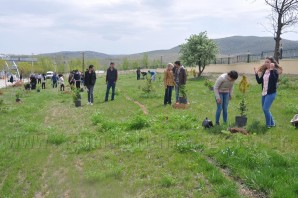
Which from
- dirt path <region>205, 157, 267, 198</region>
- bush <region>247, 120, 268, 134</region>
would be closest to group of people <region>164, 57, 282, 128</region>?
bush <region>247, 120, 268, 134</region>

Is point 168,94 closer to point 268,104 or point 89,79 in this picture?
point 89,79

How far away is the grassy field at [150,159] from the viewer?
5621 millimetres

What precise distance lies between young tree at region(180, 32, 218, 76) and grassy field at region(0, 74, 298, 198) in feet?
83.1

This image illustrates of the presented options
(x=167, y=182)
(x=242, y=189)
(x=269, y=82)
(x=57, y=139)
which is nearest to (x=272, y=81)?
(x=269, y=82)

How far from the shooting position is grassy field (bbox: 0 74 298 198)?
562 cm

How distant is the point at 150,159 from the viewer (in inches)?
280

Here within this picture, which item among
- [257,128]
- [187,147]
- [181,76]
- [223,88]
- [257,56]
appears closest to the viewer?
[187,147]

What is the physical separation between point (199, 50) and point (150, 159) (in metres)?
30.0

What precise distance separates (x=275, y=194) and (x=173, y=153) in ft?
8.53

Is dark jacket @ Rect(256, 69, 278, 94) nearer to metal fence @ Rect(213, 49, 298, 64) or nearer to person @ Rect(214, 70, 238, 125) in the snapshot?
person @ Rect(214, 70, 238, 125)

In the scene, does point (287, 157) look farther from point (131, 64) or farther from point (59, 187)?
point (131, 64)

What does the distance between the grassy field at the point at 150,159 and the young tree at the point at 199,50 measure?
25338 millimetres

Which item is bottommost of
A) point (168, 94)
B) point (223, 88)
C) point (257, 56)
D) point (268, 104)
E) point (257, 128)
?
point (257, 128)

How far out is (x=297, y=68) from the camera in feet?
84.3
